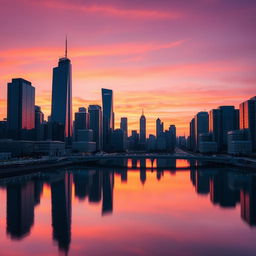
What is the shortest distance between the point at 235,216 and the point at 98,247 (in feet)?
78.4

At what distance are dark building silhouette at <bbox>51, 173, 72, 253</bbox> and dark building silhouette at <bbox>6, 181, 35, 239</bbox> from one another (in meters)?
3.49

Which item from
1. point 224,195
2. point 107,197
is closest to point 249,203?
point 224,195

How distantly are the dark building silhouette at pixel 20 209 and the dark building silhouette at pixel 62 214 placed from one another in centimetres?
349

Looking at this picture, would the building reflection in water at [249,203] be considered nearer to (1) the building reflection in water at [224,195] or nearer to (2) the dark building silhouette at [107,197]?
(1) the building reflection in water at [224,195]

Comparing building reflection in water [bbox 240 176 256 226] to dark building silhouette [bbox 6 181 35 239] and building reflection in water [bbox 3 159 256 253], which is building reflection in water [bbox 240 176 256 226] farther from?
dark building silhouette [bbox 6 181 35 239]

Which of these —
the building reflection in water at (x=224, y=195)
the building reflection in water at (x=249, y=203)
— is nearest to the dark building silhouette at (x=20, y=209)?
the building reflection in water at (x=249, y=203)

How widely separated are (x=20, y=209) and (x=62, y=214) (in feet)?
27.6

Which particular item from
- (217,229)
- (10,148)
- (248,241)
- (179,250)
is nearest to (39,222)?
(179,250)

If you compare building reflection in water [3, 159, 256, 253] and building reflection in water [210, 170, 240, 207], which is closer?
building reflection in water [3, 159, 256, 253]

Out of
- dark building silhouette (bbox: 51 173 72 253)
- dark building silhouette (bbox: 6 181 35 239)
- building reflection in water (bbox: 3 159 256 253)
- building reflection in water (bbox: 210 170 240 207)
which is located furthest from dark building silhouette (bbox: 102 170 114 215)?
building reflection in water (bbox: 210 170 240 207)

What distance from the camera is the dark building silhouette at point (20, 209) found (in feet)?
131

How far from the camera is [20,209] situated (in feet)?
173

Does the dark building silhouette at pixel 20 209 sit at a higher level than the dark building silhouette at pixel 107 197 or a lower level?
higher

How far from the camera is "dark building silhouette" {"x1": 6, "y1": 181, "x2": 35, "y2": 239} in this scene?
39.9 metres
